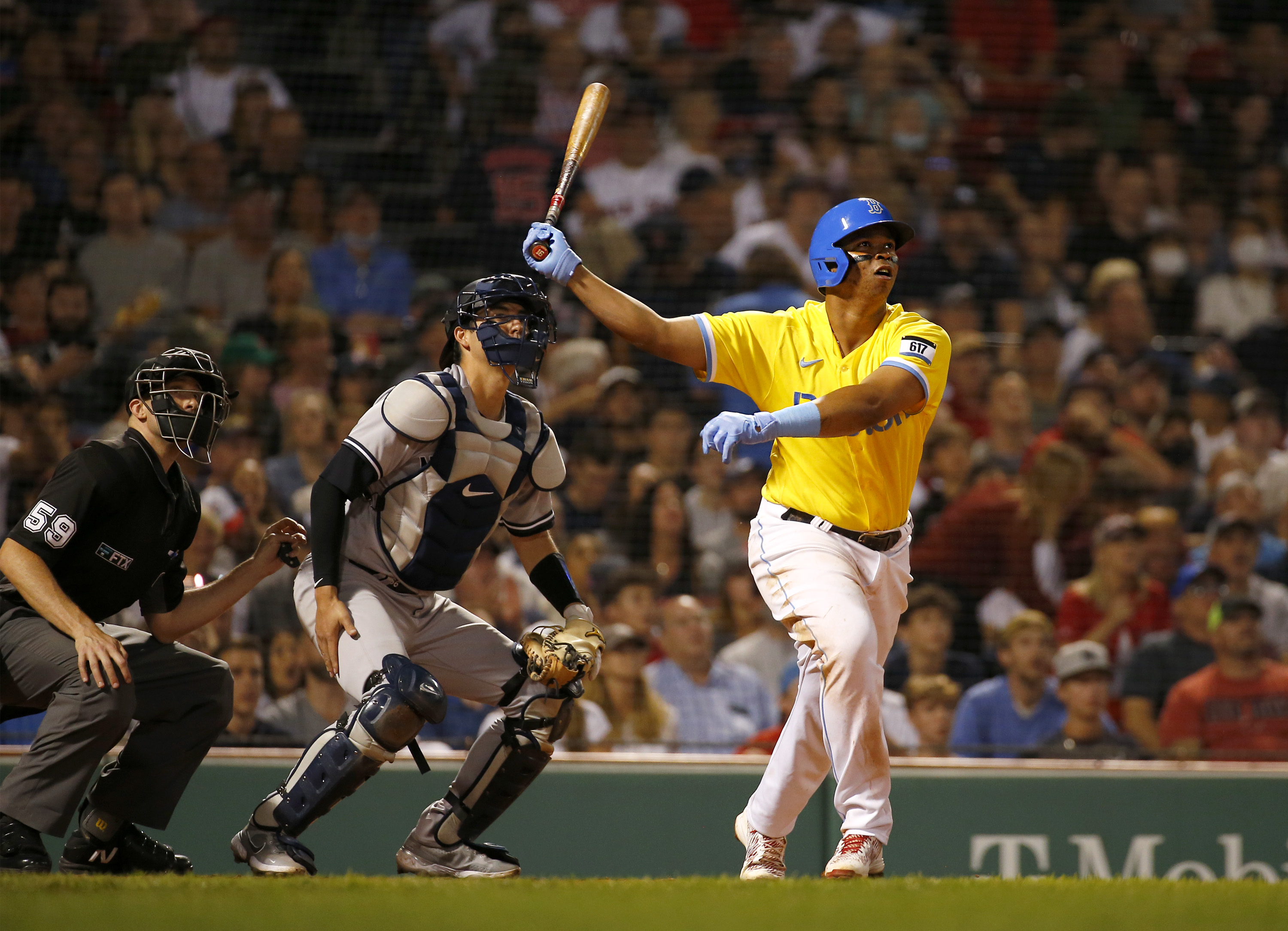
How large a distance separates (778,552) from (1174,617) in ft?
11.6

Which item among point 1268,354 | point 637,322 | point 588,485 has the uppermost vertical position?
point 637,322

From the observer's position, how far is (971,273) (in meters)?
9.34

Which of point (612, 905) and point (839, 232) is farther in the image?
point (839, 232)

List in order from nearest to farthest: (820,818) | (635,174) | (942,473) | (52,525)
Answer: (52,525) → (820,818) → (942,473) → (635,174)

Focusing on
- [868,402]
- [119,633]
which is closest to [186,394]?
[119,633]

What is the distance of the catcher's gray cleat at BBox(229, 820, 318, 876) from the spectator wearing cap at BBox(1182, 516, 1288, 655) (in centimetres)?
476

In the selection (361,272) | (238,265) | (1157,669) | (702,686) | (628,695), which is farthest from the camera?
(361,272)

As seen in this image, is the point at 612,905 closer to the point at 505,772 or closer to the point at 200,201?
the point at 505,772

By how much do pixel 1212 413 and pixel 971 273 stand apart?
171 centimetres

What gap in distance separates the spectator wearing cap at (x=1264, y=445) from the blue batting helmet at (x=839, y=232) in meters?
4.36

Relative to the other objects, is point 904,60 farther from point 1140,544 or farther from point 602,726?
point 602,726

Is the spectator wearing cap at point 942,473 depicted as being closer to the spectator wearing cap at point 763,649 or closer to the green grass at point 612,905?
the spectator wearing cap at point 763,649

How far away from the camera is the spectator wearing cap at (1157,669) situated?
21.8ft

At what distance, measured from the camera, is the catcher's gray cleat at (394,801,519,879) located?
4234mm
